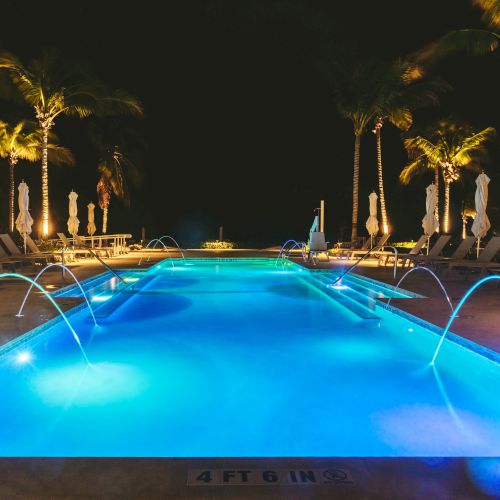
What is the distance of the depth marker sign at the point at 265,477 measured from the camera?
258 cm

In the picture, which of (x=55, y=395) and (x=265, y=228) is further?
(x=265, y=228)

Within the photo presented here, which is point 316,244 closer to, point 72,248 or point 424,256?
point 424,256

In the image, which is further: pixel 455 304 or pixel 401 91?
pixel 401 91

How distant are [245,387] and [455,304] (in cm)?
407

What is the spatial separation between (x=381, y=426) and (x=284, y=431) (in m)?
0.78

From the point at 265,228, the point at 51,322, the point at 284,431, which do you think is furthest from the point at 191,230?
the point at 284,431

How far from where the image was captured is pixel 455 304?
8.00 m

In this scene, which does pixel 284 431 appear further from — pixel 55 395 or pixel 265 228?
pixel 265 228

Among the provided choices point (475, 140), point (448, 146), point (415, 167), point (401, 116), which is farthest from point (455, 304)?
point (415, 167)

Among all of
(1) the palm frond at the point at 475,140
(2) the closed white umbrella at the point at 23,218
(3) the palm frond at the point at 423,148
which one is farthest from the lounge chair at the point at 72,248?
(1) the palm frond at the point at 475,140

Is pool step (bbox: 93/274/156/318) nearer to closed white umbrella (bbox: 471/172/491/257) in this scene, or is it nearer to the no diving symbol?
the no diving symbol

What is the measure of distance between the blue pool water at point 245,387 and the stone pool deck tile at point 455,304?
254 mm

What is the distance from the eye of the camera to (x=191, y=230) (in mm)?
32438

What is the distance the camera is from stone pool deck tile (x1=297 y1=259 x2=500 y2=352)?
19.8ft
